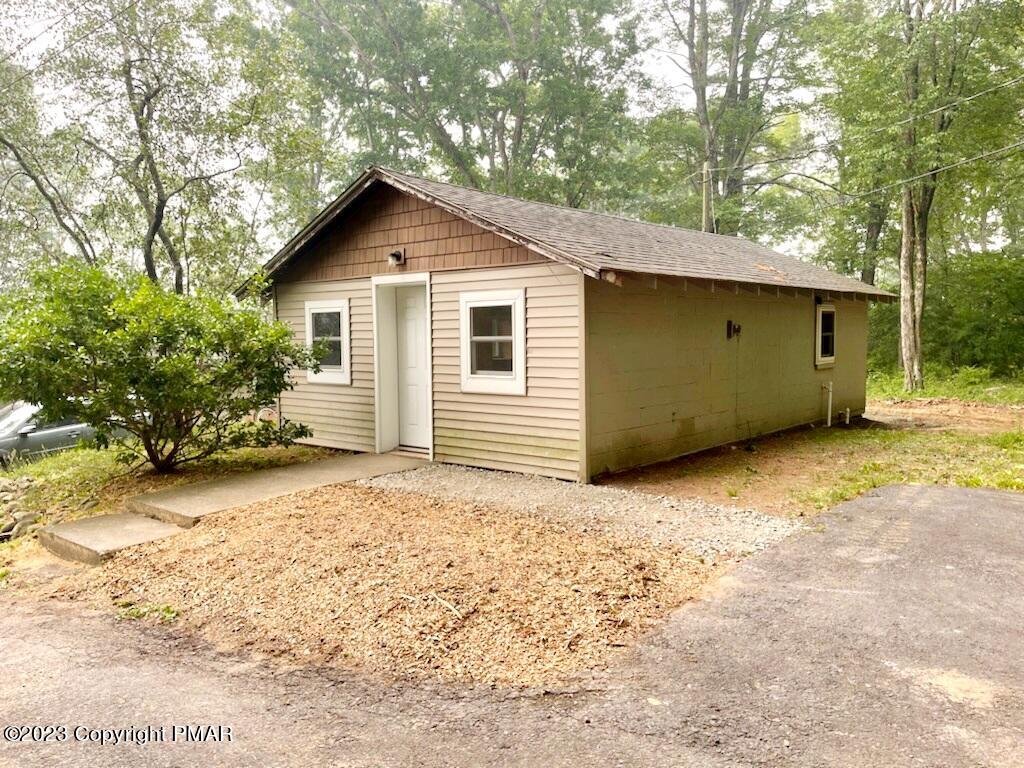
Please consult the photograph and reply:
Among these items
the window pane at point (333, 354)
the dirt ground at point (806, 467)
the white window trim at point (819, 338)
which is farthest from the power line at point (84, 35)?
the white window trim at point (819, 338)

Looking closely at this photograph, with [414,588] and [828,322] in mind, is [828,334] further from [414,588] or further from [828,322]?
[414,588]

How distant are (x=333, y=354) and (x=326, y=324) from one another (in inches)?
18.0

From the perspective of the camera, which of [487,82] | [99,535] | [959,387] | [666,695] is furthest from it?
[487,82]

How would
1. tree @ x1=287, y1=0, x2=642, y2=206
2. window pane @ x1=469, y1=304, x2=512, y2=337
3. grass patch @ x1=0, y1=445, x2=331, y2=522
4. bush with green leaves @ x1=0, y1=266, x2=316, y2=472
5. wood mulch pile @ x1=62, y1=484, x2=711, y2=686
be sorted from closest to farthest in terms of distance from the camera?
wood mulch pile @ x1=62, y1=484, x2=711, y2=686 → bush with green leaves @ x1=0, y1=266, x2=316, y2=472 → grass patch @ x1=0, y1=445, x2=331, y2=522 → window pane @ x1=469, y1=304, x2=512, y2=337 → tree @ x1=287, y1=0, x2=642, y2=206

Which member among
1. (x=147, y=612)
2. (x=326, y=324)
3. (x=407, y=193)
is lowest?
(x=147, y=612)

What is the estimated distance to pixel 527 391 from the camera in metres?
7.45

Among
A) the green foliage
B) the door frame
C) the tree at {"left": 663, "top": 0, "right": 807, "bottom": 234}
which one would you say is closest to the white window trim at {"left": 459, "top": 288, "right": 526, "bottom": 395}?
the door frame

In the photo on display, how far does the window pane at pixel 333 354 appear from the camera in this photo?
945 cm

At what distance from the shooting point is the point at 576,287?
691 cm

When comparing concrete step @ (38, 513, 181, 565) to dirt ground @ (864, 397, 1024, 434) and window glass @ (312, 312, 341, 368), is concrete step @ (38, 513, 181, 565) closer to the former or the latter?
window glass @ (312, 312, 341, 368)

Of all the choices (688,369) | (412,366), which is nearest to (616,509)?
(688,369)

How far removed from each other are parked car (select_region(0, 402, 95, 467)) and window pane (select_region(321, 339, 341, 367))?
3205 millimetres

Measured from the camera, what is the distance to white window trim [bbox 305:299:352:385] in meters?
9.24

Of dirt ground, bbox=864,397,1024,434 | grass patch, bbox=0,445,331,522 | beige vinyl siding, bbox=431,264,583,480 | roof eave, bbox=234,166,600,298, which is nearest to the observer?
roof eave, bbox=234,166,600,298
